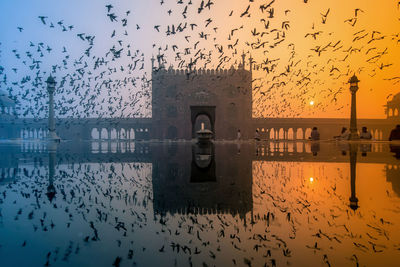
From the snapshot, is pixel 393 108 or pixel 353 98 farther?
pixel 393 108

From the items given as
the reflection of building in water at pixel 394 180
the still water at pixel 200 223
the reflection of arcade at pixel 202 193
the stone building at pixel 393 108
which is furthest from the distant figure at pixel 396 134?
the stone building at pixel 393 108

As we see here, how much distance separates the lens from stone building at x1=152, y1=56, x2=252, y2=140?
34500 mm

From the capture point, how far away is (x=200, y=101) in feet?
113

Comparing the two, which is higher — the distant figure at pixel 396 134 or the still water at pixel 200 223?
the distant figure at pixel 396 134

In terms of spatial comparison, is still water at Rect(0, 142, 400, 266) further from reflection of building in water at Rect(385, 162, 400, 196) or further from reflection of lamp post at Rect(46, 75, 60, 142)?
reflection of lamp post at Rect(46, 75, 60, 142)

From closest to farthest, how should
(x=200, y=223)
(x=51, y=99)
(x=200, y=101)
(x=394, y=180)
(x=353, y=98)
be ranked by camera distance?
(x=200, y=223)
(x=394, y=180)
(x=353, y=98)
(x=51, y=99)
(x=200, y=101)

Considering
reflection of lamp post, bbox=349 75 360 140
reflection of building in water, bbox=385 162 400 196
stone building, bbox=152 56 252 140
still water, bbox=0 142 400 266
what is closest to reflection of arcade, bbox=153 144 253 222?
still water, bbox=0 142 400 266

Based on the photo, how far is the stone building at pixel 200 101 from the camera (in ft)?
113

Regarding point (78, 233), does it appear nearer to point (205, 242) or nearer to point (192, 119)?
point (205, 242)

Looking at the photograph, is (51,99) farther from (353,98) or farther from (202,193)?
(202,193)

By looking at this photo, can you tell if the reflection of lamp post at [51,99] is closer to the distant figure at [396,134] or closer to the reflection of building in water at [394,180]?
the reflection of building in water at [394,180]

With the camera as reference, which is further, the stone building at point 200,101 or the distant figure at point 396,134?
the stone building at point 200,101

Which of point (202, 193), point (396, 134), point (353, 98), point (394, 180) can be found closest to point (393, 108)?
point (396, 134)

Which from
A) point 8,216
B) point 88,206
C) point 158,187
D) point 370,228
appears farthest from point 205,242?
point 158,187
